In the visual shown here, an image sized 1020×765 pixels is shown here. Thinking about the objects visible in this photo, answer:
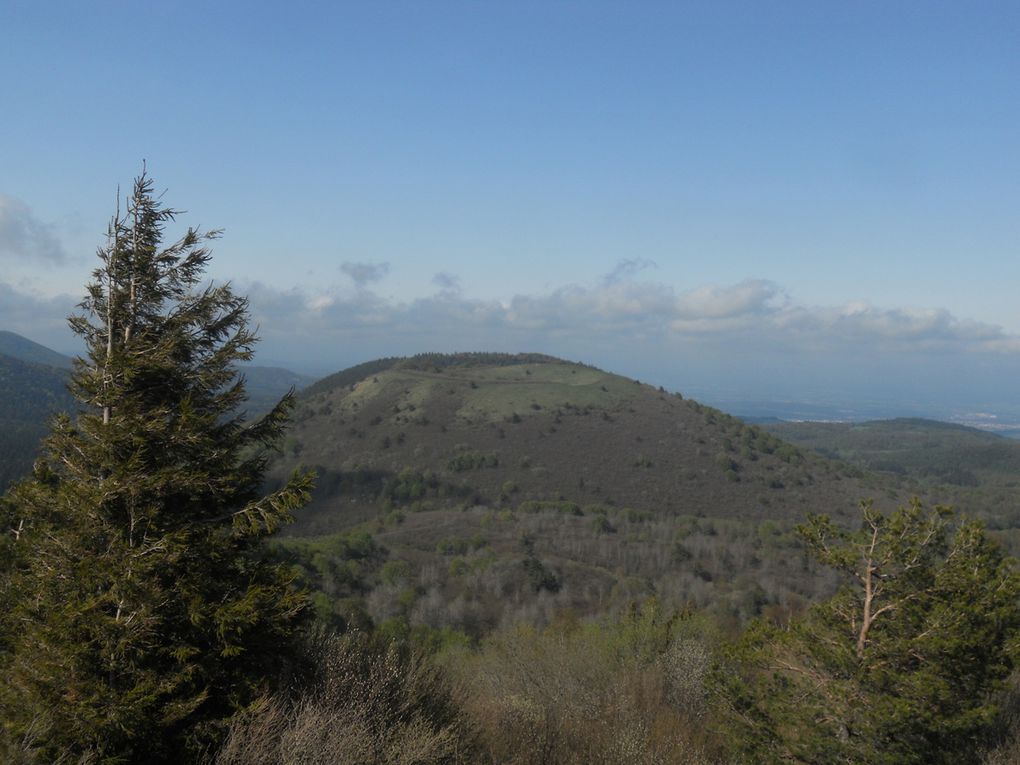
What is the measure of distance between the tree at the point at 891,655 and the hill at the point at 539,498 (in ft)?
67.8

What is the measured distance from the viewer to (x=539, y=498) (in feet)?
274

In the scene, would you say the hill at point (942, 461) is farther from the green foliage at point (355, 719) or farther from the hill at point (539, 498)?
the green foliage at point (355, 719)

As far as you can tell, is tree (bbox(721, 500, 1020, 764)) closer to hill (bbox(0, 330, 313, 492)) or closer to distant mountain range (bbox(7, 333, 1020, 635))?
distant mountain range (bbox(7, 333, 1020, 635))

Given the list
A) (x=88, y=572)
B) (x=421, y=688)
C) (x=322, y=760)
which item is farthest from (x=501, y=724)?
(x=88, y=572)

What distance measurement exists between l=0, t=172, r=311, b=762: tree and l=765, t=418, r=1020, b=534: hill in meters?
75.1

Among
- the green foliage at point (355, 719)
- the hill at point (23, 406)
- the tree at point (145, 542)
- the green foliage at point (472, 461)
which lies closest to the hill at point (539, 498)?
the green foliage at point (472, 461)

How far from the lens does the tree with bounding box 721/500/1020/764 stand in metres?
10.7

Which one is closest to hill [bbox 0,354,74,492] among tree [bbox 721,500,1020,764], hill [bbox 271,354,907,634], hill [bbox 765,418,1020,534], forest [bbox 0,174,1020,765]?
hill [bbox 271,354,907,634]

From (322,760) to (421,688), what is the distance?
3.36m

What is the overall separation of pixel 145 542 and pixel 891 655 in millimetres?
12313

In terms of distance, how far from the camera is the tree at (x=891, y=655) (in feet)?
35.2

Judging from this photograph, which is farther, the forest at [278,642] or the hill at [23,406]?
the hill at [23,406]

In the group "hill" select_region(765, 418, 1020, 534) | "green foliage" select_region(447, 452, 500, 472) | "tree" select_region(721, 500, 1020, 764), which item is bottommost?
"hill" select_region(765, 418, 1020, 534)

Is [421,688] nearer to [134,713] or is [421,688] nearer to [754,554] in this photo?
[134,713]
